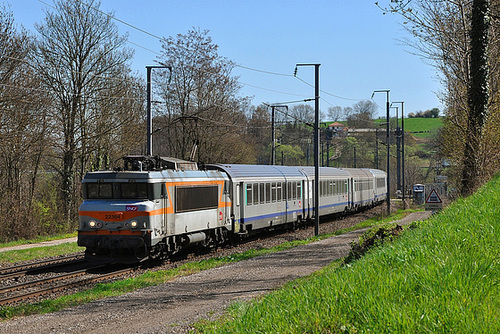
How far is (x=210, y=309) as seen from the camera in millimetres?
10312

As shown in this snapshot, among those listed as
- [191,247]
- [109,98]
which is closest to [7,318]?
[191,247]

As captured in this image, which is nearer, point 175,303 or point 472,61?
point 175,303

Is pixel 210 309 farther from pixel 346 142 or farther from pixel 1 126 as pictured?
pixel 346 142

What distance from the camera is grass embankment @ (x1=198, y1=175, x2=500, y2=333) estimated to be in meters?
5.07

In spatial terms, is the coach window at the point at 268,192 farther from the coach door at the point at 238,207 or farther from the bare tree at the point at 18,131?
the bare tree at the point at 18,131

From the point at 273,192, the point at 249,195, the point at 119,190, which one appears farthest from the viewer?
the point at 273,192

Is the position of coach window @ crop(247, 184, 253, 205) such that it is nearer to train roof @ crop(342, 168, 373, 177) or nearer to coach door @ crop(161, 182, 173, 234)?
coach door @ crop(161, 182, 173, 234)

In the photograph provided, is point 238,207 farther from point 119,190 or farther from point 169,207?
point 119,190

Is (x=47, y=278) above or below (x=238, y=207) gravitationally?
below

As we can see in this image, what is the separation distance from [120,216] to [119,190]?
0.90 metres

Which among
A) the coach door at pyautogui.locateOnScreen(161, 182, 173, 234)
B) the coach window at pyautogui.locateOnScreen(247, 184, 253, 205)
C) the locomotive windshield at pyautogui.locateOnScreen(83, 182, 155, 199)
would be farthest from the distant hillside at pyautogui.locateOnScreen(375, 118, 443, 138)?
the locomotive windshield at pyautogui.locateOnScreen(83, 182, 155, 199)

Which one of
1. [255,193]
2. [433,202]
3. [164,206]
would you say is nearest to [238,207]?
[255,193]

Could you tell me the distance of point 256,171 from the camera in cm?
2548

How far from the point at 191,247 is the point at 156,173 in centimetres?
486
